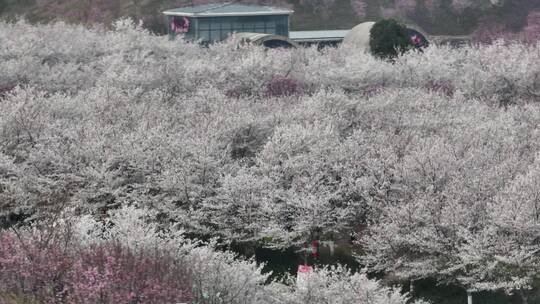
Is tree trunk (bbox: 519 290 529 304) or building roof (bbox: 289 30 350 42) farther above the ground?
building roof (bbox: 289 30 350 42)

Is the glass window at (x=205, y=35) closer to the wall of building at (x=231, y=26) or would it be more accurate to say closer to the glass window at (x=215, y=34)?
the wall of building at (x=231, y=26)

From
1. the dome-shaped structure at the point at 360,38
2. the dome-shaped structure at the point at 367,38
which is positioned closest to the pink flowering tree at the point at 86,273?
the dome-shaped structure at the point at 360,38

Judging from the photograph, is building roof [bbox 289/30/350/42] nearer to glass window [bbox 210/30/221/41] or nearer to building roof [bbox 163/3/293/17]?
building roof [bbox 163/3/293/17]

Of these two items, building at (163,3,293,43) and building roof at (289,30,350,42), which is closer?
building at (163,3,293,43)

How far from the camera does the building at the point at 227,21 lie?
73625 millimetres

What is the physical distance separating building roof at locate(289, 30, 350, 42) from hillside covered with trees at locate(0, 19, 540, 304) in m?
31.3

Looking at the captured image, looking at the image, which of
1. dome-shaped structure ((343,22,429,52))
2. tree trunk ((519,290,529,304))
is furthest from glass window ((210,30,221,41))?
tree trunk ((519,290,529,304))

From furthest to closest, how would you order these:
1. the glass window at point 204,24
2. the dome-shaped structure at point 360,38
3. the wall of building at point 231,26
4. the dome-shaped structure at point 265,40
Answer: the glass window at point 204,24 < the wall of building at point 231,26 < the dome-shaped structure at point 360,38 < the dome-shaped structure at point 265,40

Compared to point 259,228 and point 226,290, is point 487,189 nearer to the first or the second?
point 259,228

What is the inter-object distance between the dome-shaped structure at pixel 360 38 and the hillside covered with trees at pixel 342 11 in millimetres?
17032

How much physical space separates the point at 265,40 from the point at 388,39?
10228 mm

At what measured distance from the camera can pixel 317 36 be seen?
262ft

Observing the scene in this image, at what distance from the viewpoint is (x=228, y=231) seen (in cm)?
3125

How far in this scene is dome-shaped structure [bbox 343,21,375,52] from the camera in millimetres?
67125
